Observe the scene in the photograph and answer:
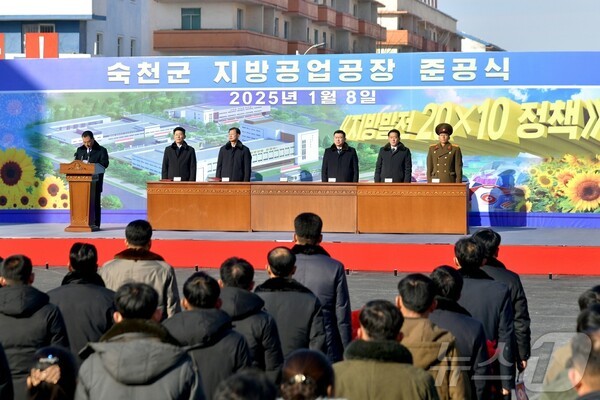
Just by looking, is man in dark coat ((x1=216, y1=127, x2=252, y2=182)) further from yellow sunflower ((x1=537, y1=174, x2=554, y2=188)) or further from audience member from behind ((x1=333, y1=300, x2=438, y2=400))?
audience member from behind ((x1=333, y1=300, x2=438, y2=400))

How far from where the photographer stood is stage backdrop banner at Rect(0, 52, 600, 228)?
23094 millimetres

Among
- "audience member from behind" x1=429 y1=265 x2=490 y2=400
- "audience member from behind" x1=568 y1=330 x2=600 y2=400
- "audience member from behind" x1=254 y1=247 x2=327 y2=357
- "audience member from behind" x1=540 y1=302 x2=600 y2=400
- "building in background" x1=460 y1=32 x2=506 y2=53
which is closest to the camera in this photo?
"audience member from behind" x1=568 y1=330 x2=600 y2=400

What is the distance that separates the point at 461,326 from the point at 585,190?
703 inches

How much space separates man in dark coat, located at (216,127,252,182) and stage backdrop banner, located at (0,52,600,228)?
1784 mm

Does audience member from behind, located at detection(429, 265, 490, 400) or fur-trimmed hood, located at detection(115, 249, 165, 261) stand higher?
fur-trimmed hood, located at detection(115, 249, 165, 261)

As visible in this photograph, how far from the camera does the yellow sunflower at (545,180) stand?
916 inches

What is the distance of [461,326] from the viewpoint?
5.92 metres

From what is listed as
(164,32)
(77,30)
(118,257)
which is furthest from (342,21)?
(118,257)

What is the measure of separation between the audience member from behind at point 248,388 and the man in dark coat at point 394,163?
1787 centimetres

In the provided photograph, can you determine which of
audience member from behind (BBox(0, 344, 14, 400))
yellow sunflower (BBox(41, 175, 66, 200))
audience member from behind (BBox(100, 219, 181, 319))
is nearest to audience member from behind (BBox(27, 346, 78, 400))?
audience member from behind (BBox(0, 344, 14, 400))

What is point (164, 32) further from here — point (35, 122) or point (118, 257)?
point (118, 257)

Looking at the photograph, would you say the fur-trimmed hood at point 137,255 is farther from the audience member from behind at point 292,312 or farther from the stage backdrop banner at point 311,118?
the stage backdrop banner at point 311,118

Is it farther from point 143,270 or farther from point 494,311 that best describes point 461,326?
point 143,270

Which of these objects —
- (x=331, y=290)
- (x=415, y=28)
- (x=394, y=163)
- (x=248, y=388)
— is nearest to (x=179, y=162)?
(x=394, y=163)
